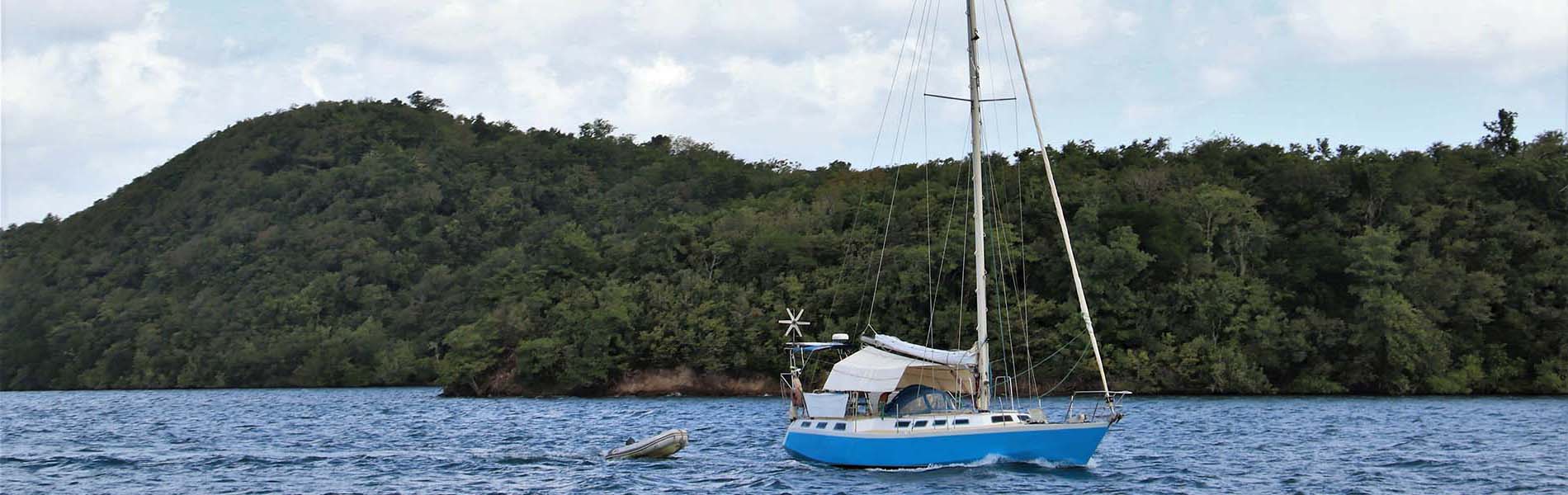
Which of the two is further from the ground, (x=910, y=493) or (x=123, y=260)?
(x=123, y=260)

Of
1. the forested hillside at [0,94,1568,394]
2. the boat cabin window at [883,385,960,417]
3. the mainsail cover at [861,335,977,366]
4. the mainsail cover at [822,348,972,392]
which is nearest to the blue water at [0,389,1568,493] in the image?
the boat cabin window at [883,385,960,417]

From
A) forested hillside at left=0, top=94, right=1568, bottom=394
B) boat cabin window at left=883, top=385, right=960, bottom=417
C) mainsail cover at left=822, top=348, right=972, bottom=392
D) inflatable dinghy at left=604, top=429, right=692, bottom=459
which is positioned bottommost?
inflatable dinghy at left=604, top=429, right=692, bottom=459

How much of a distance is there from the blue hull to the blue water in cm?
43

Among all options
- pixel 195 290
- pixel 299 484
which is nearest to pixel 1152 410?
pixel 299 484

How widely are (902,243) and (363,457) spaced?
65156 millimetres

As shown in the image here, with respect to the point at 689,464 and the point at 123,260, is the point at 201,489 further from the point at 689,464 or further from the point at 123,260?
the point at 123,260

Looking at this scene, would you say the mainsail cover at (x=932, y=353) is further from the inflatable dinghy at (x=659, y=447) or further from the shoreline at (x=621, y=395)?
the shoreline at (x=621, y=395)

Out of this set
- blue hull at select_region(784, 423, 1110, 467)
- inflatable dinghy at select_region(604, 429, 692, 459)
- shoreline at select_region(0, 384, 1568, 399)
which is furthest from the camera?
shoreline at select_region(0, 384, 1568, 399)

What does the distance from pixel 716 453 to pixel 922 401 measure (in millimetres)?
11785

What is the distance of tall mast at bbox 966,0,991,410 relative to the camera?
38594 millimetres

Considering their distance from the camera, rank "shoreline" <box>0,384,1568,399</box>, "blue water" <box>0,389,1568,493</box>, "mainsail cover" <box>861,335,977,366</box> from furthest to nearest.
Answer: "shoreline" <box>0,384,1568,399</box>
"mainsail cover" <box>861,335,977,366</box>
"blue water" <box>0,389,1568,493</box>

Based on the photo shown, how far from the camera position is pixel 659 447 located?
47250mm

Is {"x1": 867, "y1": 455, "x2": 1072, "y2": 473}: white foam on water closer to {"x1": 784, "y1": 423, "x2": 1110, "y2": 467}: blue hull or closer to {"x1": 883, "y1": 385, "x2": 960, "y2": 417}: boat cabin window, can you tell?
{"x1": 784, "y1": 423, "x2": 1110, "y2": 467}: blue hull

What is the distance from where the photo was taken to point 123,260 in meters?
176
